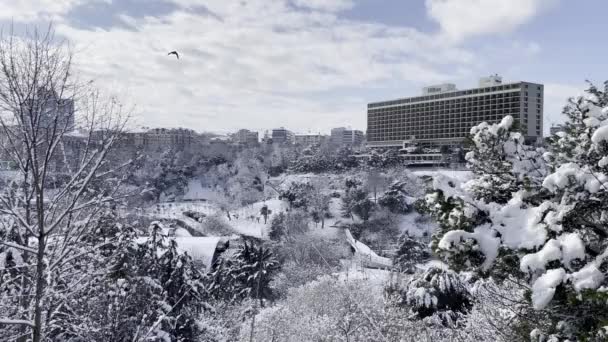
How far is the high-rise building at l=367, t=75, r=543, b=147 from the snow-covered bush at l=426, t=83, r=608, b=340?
177 feet

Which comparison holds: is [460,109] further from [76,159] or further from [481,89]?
[76,159]

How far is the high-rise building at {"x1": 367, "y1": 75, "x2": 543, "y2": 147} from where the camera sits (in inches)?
2520

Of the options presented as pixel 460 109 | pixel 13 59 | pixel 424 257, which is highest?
pixel 460 109

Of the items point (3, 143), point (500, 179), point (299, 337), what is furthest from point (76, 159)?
point (299, 337)

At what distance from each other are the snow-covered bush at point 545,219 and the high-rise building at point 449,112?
53.8 metres

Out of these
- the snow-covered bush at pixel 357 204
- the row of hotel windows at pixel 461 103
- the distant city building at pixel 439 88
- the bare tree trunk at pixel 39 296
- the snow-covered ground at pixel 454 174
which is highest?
the distant city building at pixel 439 88

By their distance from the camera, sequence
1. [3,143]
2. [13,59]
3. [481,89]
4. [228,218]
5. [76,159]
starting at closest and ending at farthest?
[13,59]
[3,143]
[76,159]
[228,218]
[481,89]

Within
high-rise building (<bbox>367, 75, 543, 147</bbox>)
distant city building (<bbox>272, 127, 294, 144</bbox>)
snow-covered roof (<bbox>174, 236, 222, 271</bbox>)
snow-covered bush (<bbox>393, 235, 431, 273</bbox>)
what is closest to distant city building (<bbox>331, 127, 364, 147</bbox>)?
distant city building (<bbox>272, 127, 294, 144</bbox>)

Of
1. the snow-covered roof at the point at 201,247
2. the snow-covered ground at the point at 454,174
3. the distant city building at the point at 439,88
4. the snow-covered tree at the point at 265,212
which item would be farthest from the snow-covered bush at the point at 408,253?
the distant city building at the point at 439,88

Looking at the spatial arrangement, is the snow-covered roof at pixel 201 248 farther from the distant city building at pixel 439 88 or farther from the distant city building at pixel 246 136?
the distant city building at pixel 246 136

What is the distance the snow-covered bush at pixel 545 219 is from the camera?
4039 mm

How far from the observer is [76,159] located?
7832mm

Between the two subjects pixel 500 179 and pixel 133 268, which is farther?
pixel 133 268

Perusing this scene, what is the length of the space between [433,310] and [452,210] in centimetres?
1327
